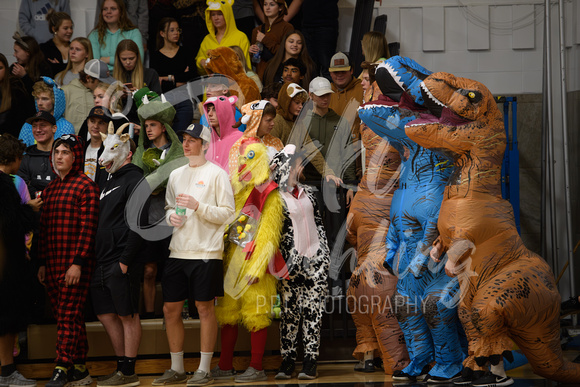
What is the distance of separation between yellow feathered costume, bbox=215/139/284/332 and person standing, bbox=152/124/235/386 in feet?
0.45

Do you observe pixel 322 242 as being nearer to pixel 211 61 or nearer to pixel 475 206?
pixel 475 206

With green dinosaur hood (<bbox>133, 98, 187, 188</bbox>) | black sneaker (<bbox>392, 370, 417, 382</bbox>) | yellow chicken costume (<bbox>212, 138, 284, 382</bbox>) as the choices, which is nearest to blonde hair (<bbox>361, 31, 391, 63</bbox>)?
yellow chicken costume (<bbox>212, 138, 284, 382</bbox>)

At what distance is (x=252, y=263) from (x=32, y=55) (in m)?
3.79

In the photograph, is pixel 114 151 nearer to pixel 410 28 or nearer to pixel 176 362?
pixel 176 362

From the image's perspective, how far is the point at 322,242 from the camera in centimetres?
533

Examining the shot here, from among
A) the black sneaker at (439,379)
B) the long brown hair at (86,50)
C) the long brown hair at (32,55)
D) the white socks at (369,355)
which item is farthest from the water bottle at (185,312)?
the long brown hair at (32,55)

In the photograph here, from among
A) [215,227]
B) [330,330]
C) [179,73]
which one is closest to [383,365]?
[330,330]

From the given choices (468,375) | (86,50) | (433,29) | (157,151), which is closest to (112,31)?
(86,50)

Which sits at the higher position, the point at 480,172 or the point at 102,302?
the point at 480,172

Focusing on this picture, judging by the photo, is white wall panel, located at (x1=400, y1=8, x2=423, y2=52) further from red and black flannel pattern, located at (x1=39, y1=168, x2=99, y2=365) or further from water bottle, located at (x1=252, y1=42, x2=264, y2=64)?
red and black flannel pattern, located at (x1=39, y1=168, x2=99, y2=365)

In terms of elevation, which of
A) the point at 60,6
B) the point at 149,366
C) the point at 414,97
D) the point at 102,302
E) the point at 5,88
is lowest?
the point at 149,366

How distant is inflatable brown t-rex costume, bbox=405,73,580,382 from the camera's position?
155 inches

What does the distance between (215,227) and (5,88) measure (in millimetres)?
3122

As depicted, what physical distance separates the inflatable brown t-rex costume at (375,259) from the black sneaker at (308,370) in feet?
1.16
